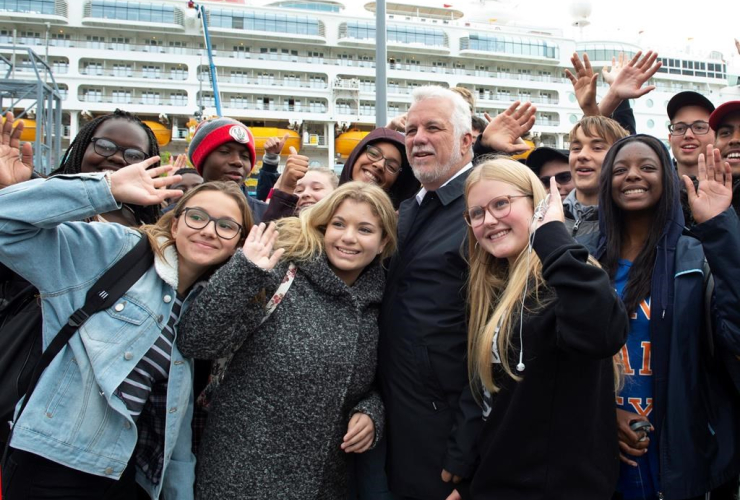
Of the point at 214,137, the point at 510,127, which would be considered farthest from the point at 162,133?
the point at 510,127

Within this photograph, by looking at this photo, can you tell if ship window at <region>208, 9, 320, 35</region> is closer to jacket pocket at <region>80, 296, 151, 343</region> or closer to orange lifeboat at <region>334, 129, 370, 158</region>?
orange lifeboat at <region>334, 129, 370, 158</region>

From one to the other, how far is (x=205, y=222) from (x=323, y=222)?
0.51 m

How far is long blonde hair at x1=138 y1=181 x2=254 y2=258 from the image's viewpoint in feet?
6.18

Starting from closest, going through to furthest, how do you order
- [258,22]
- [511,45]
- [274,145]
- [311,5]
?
1. [274,145]
2. [258,22]
3. [511,45]
4. [311,5]

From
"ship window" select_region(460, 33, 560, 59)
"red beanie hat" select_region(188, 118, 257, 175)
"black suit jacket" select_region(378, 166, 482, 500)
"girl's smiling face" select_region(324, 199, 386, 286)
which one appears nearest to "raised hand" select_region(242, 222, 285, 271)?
"girl's smiling face" select_region(324, 199, 386, 286)

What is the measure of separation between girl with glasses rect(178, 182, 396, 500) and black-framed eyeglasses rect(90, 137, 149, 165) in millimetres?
856

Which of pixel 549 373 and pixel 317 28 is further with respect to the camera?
pixel 317 28

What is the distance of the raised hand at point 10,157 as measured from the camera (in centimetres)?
207

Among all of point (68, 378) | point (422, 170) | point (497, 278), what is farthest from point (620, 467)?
point (68, 378)

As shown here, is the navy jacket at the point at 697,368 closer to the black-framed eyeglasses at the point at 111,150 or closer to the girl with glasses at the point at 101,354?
the girl with glasses at the point at 101,354

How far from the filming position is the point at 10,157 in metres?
2.12

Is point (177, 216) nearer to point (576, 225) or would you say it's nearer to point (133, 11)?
Answer: point (576, 225)

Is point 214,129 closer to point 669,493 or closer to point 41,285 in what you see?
point 41,285

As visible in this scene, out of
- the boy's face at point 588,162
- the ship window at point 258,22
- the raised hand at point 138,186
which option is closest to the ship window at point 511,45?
the ship window at point 258,22
